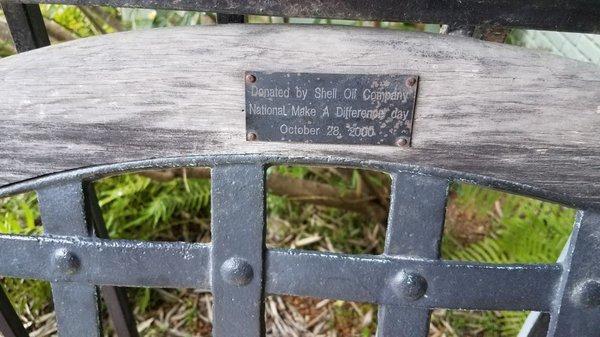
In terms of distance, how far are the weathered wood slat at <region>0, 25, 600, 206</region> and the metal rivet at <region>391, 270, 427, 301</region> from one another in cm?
19

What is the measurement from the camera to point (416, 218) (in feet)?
3.18

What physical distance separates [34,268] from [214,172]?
374mm

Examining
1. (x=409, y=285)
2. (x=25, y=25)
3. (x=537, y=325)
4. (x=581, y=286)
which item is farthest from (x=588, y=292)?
(x=25, y=25)

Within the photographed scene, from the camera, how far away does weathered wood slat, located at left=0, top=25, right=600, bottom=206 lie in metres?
0.90

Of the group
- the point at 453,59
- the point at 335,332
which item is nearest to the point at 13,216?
the point at 335,332

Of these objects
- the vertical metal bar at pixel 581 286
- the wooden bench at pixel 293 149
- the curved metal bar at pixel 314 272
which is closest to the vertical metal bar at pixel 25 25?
the wooden bench at pixel 293 149

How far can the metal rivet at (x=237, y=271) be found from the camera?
1.00m

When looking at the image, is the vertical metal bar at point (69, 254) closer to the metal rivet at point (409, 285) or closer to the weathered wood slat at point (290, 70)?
the weathered wood slat at point (290, 70)

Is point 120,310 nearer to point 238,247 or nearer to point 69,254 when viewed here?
point 69,254

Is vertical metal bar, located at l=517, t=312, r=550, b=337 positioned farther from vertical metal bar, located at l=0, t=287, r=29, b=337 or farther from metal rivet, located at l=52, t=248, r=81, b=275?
vertical metal bar, located at l=0, t=287, r=29, b=337

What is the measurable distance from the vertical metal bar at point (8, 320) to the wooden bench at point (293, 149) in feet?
0.39

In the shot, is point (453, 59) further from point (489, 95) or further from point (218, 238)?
point (218, 238)

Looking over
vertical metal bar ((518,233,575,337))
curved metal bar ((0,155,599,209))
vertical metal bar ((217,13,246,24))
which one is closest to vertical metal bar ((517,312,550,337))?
vertical metal bar ((518,233,575,337))

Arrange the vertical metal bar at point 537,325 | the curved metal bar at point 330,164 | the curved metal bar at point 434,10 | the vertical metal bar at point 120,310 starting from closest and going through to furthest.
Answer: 1. the curved metal bar at point 434,10
2. the curved metal bar at point 330,164
3. the vertical metal bar at point 537,325
4. the vertical metal bar at point 120,310
